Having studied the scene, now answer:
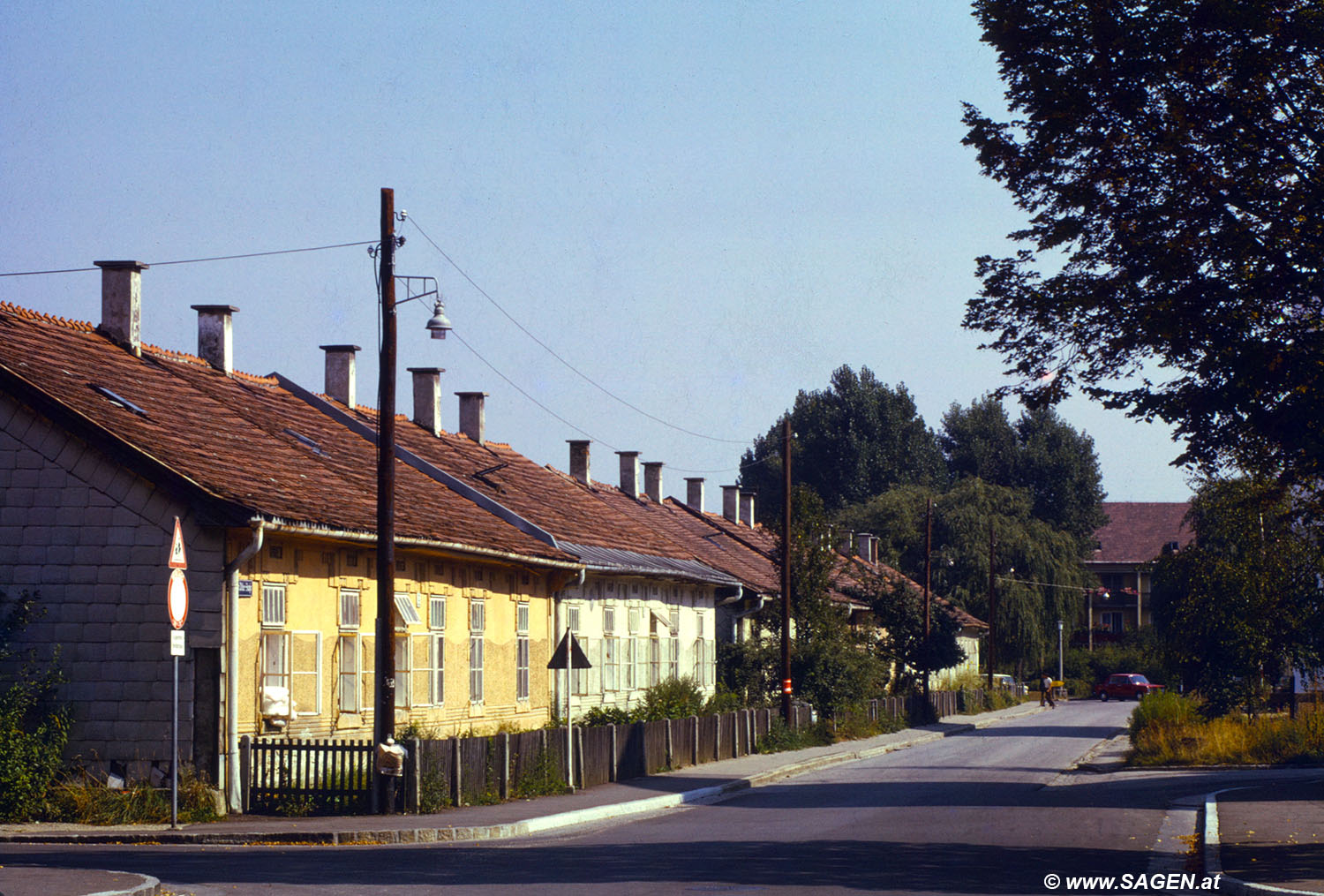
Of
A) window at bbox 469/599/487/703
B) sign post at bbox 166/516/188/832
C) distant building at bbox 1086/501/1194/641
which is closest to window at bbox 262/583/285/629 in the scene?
sign post at bbox 166/516/188/832

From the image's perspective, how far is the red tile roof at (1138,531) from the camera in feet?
404

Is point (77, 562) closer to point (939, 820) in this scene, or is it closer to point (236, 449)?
point (236, 449)

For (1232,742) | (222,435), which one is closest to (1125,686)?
(1232,742)

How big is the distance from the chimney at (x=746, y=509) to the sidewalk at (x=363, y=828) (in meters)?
42.5

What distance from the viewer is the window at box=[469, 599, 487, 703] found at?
2655 cm

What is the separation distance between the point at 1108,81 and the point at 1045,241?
2062 mm

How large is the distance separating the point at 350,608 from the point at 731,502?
45.2 metres

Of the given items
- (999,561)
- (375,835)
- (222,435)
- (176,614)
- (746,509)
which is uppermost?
(746,509)

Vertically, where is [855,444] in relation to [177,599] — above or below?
above

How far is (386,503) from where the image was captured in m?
20.2

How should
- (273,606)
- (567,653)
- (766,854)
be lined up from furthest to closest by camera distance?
(567,653), (273,606), (766,854)

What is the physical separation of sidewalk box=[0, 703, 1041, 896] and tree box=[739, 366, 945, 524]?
72680 mm

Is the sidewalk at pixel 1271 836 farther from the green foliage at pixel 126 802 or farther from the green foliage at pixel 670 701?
the green foliage at pixel 670 701

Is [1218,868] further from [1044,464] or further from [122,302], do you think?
[1044,464]
